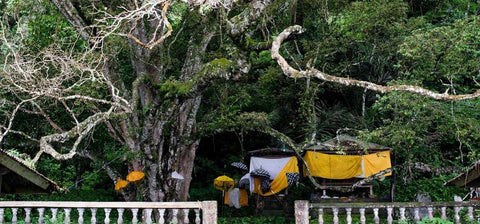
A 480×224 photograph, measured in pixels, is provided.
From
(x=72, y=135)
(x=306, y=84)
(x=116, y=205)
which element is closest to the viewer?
(x=116, y=205)

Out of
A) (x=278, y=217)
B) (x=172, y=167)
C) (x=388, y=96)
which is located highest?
(x=388, y=96)

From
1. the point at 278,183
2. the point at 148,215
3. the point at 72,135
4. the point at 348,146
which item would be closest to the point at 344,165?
the point at 278,183

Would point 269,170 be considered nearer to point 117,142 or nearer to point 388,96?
point 117,142

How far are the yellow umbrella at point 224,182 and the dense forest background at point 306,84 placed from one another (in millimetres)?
1595

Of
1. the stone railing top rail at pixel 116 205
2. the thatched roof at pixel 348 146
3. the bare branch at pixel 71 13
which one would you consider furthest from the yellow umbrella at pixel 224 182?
the stone railing top rail at pixel 116 205

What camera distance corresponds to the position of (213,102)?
16734mm

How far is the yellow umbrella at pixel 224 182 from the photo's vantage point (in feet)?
62.1

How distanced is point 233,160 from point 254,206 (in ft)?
7.65

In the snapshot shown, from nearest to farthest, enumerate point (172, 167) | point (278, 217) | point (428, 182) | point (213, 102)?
point (172, 167), point (213, 102), point (278, 217), point (428, 182)

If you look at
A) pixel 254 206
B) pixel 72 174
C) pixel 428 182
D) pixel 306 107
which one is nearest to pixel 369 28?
pixel 306 107

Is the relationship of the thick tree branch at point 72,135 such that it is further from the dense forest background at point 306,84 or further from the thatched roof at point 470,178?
the thatched roof at point 470,178

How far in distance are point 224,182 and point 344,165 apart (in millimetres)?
4100

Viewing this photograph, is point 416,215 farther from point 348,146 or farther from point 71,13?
point 71,13

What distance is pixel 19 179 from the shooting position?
976 cm
